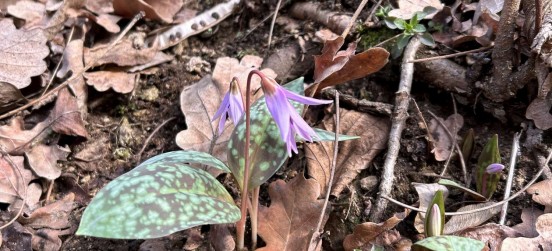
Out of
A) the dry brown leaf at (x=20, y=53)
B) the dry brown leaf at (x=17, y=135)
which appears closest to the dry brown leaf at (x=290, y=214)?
the dry brown leaf at (x=17, y=135)

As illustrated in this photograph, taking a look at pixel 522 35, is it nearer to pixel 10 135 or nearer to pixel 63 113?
pixel 63 113

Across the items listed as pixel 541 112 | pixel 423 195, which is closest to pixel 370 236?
pixel 423 195

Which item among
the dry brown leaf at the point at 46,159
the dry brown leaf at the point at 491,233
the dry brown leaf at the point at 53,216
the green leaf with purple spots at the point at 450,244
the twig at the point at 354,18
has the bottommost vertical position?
the dry brown leaf at the point at 53,216

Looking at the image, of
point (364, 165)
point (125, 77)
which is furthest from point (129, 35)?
point (364, 165)

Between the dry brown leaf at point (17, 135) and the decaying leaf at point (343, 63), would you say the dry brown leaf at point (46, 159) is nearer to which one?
the dry brown leaf at point (17, 135)

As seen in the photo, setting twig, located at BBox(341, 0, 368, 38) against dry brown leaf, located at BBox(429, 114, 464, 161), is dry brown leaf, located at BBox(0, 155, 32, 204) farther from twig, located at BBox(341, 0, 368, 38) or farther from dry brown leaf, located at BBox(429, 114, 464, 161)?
dry brown leaf, located at BBox(429, 114, 464, 161)

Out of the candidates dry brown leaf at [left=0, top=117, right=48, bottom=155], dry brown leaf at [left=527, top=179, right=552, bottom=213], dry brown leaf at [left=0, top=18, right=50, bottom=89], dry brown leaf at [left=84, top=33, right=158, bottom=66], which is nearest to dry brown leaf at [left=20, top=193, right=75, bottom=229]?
dry brown leaf at [left=0, top=117, right=48, bottom=155]
